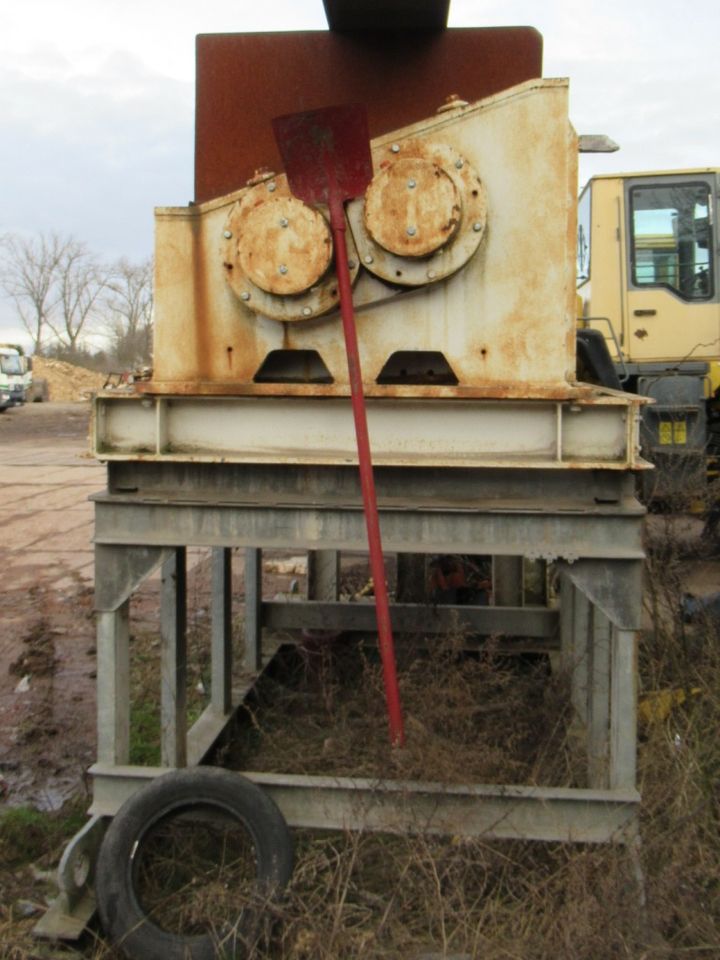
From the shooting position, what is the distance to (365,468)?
2951 mm

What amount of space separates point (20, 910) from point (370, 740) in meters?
1.28

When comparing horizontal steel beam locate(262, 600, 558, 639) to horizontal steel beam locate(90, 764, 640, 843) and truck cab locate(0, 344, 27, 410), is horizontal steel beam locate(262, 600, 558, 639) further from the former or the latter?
truck cab locate(0, 344, 27, 410)

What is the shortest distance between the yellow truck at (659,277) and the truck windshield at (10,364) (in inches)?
1063

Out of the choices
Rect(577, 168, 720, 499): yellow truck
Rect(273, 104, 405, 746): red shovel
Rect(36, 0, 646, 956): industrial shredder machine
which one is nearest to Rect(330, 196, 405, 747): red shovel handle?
Rect(273, 104, 405, 746): red shovel

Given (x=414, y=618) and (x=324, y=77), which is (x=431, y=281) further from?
(x=414, y=618)

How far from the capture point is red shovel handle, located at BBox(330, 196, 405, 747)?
2.96m

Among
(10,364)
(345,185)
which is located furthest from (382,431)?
(10,364)

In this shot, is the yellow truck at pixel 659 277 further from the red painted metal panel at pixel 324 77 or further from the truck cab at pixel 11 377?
the truck cab at pixel 11 377

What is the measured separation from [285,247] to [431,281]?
451mm

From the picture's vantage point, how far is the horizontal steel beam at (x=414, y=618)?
511 centimetres

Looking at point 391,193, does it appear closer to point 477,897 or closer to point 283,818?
point 283,818

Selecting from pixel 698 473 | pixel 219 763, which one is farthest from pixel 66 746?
pixel 698 473

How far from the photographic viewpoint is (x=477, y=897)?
A: 3.10 metres

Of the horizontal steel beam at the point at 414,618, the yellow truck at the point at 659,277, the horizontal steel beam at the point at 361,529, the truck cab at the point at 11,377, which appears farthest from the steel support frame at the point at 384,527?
the truck cab at the point at 11,377
